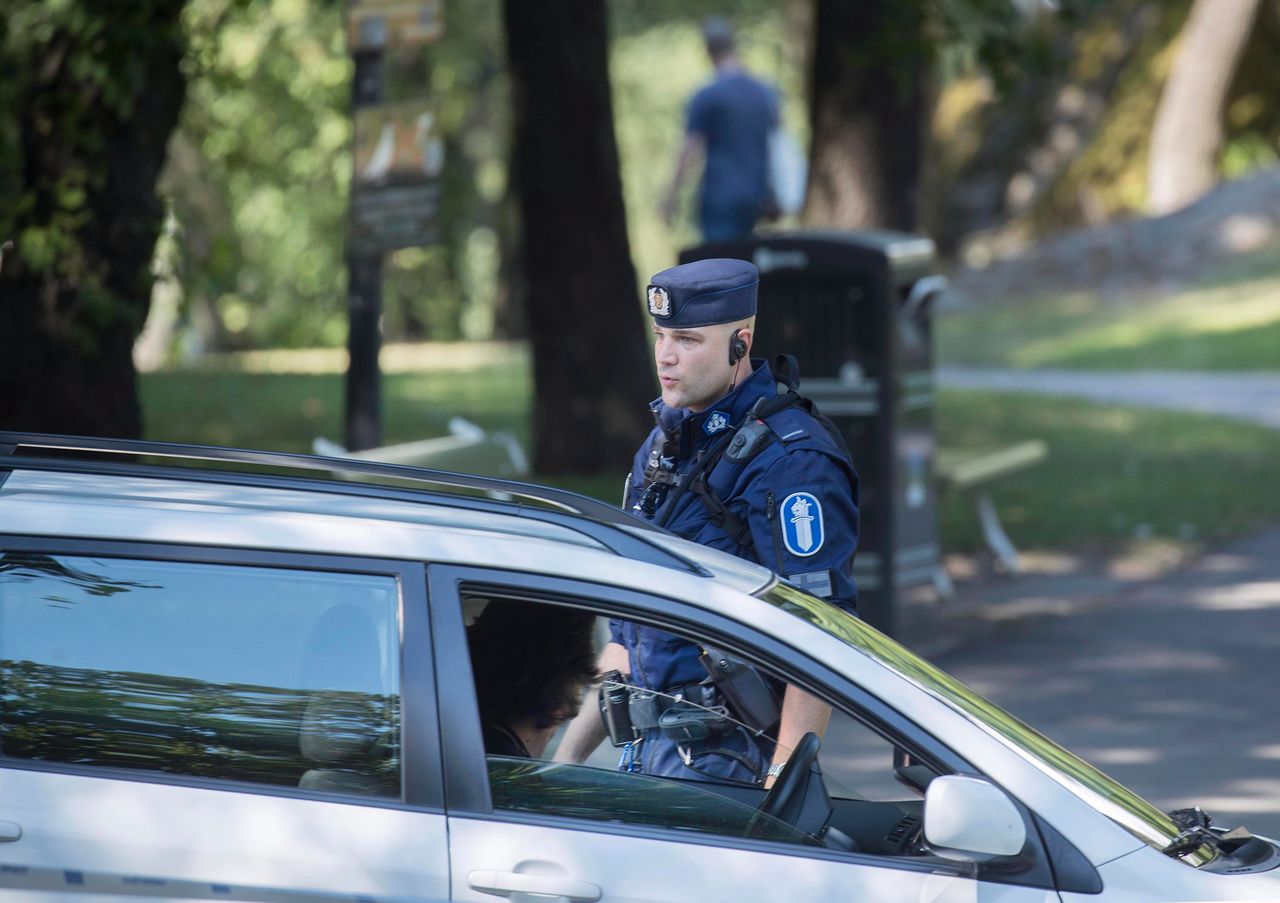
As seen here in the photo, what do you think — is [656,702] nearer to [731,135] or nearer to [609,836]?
[609,836]

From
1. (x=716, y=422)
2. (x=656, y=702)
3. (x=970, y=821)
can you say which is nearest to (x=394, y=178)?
(x=716, y=422)

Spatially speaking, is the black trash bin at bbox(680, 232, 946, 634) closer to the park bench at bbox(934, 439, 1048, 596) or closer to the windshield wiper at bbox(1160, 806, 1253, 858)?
the park bench at bbox(934, 439, 1048, 596)

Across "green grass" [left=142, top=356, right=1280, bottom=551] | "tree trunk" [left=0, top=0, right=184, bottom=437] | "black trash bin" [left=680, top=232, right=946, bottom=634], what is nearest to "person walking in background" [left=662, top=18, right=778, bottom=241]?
"green grass" [left=142, top=356, right=1280, bottom=551]

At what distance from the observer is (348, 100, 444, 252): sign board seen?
7965 mm

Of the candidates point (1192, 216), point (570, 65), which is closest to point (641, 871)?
point (570, 65)

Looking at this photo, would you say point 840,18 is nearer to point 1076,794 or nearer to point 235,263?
point 235,263

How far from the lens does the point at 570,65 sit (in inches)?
444

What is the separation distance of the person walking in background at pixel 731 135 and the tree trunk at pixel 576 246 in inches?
42.0

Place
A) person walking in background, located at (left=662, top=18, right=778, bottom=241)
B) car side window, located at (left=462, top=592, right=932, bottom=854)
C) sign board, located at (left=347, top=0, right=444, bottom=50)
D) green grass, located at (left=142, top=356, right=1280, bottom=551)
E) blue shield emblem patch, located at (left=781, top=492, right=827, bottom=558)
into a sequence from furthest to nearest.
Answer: person walking in background, located at (left=662, top=18, right=778, bottom=241) < green grass, located at (left=142, top=356, right=1280, bottom=551) < sign board, located at (left=347, top=0, right=444, bottom=50) < blue shield emblem patch, located at (left=781, top=492, right=827, bottom=558) < car side window, located at (left=462, top=592, right=932, bottom=854)

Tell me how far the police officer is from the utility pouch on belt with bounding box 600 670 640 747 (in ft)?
1.90

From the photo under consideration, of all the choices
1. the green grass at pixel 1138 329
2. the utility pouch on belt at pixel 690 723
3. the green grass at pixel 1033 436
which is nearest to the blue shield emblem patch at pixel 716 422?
the utility pouch on belt at pixel 690 723

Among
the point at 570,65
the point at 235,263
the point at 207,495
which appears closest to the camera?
the point at 207,495

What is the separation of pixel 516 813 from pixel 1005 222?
31810mm

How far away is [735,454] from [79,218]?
470cm
